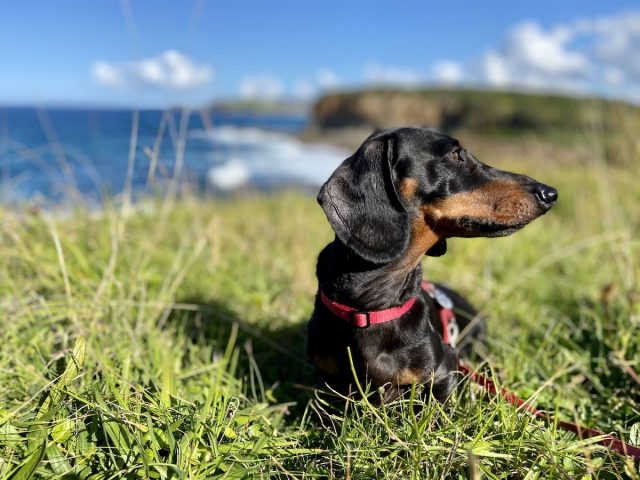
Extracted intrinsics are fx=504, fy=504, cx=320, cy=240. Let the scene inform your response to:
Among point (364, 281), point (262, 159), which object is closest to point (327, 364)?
point (364, 281)

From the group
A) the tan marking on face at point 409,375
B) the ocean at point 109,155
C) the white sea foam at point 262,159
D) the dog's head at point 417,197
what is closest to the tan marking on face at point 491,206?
the dog's head at point 417,197

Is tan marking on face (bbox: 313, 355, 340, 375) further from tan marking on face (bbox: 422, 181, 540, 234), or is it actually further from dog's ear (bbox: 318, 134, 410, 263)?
tan marking on face (bbox: 422, 181, 540, 234)

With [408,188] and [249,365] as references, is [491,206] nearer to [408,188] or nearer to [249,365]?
[408,188]

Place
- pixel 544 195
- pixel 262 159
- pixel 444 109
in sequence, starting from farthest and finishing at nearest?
pixel 444 109, pixel 262 159, pixel 544 195

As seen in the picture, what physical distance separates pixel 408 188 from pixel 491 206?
35 centimetres

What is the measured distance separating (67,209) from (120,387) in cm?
250

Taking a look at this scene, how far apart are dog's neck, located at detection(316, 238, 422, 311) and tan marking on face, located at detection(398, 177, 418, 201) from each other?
0.28 metres

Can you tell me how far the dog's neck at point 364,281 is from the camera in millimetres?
2172

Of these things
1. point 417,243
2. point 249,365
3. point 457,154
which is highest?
point 457,154

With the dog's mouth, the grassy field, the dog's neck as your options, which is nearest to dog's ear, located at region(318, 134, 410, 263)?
the dog's neck

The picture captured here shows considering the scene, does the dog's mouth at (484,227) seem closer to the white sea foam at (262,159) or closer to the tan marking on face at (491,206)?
the tan marking on face at (491,206)

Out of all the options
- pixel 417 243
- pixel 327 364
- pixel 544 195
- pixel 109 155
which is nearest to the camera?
pixel 544 195

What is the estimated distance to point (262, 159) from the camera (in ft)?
69.6

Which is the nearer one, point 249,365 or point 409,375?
point 409,375
